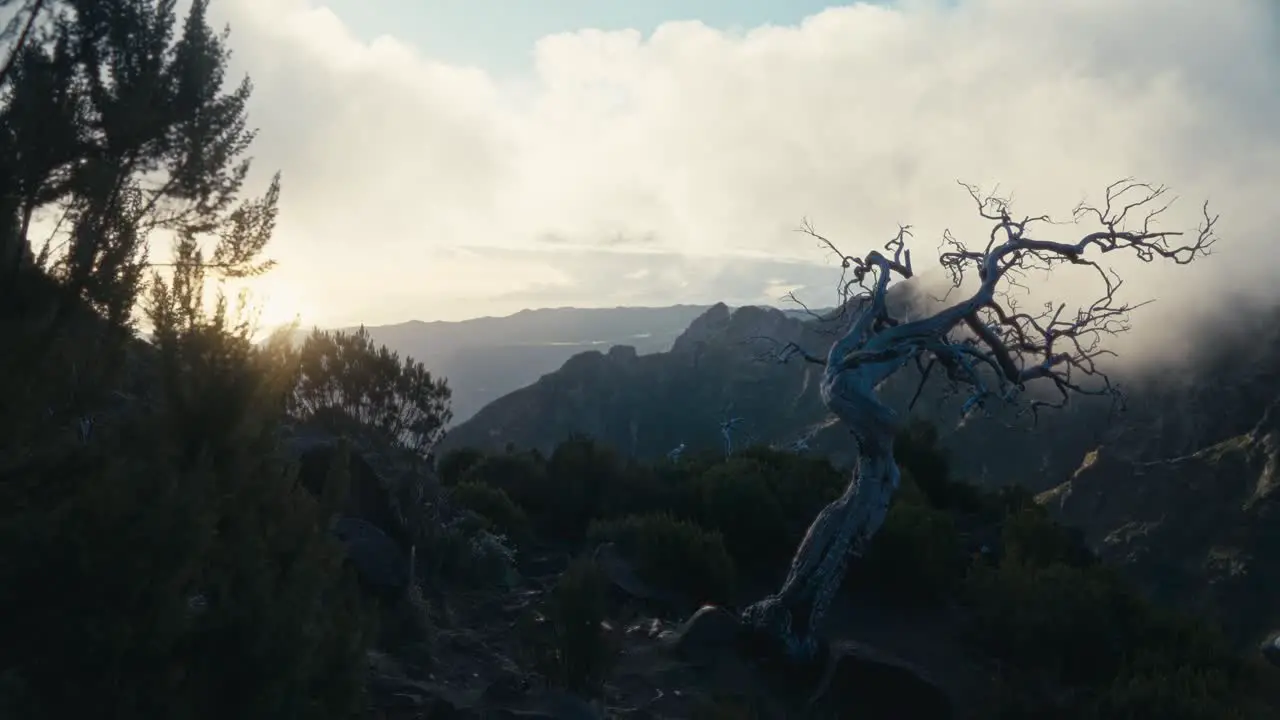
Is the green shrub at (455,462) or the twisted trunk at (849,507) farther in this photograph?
the green shrub at (455,462)

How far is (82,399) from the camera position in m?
5.79

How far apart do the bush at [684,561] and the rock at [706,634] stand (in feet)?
6.48

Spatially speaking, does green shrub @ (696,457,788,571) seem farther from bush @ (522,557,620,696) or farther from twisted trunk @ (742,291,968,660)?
bush @ (522,557,620,696)

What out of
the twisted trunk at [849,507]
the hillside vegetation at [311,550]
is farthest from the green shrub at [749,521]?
the twisted trunk at [849,507]

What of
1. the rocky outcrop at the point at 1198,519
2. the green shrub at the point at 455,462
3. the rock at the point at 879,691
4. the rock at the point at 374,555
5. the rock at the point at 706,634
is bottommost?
the rocky outcrop at the point at 1198,519

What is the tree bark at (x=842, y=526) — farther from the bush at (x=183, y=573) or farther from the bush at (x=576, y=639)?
the bush at (x=183, y=573)

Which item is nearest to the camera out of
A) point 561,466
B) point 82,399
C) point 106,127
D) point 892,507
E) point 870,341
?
point 82,399

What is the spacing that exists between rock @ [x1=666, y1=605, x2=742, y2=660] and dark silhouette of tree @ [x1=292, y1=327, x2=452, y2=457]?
5401 millimetres

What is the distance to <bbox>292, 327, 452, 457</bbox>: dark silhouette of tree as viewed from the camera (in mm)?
13141

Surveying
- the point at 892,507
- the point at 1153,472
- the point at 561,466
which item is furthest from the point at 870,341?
the point at 1153,472

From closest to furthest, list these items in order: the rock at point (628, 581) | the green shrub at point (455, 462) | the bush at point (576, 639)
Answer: the bush at point (576, 639) → the rock at point (628, 581) → the green shrub at point (455, 462)

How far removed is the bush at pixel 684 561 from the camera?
12.0m

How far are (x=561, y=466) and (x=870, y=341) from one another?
1039 centimetres

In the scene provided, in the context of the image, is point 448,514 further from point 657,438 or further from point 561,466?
point 657,438
